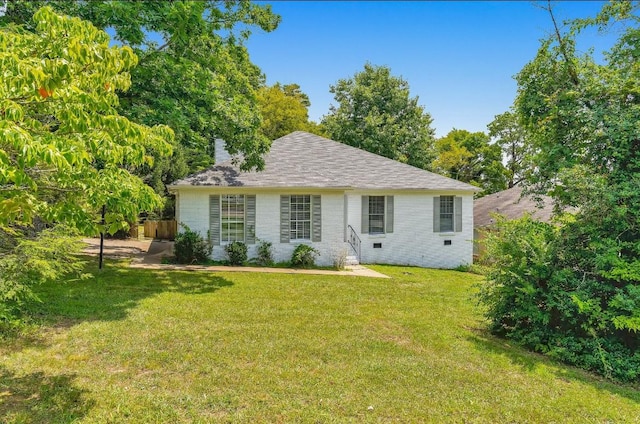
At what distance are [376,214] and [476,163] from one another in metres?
28.0

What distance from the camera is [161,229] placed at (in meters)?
23.9

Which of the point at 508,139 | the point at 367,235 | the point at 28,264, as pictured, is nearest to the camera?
the point at 28,264

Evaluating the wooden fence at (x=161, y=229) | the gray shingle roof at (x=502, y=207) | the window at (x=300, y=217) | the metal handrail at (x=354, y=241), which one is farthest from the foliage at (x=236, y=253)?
the gray shingle roof at (x=502, y=207)

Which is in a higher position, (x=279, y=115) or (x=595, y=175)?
(x=279, y=115)

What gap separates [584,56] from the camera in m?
6.68

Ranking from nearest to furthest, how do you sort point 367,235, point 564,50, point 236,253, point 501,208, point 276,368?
1. point 276,368
2. point 564,50
3. point 236,253
4. point 367,235
5. point 501,208

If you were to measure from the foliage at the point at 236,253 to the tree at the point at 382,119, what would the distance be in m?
16.7

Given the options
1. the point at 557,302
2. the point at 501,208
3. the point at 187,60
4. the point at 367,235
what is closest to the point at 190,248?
the point at 187,60

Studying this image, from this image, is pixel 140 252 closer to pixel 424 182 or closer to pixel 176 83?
pixel 176 83

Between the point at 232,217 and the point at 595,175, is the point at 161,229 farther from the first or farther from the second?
the point at 595,175

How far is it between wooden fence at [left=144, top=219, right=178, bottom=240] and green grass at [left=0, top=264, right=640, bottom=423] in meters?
14.7

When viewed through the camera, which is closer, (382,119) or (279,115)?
(382,119)

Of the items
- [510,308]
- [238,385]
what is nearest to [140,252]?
[238,385]

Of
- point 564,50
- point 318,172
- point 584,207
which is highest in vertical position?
point 564,50
